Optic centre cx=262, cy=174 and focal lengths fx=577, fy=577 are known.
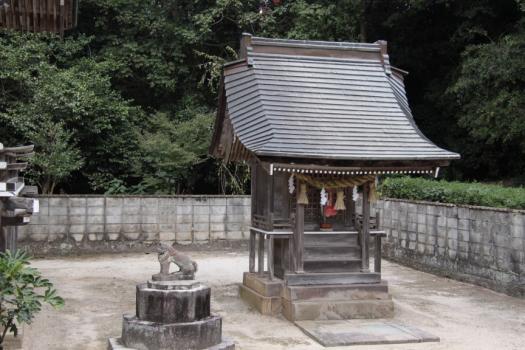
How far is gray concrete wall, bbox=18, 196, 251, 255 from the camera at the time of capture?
16.1m

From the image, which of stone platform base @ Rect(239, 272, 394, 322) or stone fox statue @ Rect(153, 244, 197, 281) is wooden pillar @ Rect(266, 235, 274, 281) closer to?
stone platform base @ Rect(239, 272, 394, 322)

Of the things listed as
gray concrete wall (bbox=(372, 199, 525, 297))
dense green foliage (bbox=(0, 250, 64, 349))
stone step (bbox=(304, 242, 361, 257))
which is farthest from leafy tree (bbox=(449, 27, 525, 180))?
dense green foliage (bbox=(0, 250, 64, 349))

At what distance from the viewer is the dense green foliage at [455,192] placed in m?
12.2

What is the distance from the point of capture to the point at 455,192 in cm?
1367

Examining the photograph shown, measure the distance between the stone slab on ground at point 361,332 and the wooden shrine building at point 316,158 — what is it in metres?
0.34

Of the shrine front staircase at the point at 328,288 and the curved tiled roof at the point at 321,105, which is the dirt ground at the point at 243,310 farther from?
the curved tiled roof at the point at 321,105

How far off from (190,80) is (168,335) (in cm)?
1568

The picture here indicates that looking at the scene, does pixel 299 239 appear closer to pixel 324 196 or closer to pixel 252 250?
pixel 324 196

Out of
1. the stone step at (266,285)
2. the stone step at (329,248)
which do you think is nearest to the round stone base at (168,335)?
the stone step at (266,285)

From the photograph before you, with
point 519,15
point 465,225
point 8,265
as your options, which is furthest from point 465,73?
point 8,265

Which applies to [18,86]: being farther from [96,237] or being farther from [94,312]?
[94,312]

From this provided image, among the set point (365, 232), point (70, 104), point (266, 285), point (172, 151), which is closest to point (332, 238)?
point (365, 232)

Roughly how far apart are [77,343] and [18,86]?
12.2 meters

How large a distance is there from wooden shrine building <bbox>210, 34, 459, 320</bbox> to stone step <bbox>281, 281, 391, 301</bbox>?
17 millimetres
